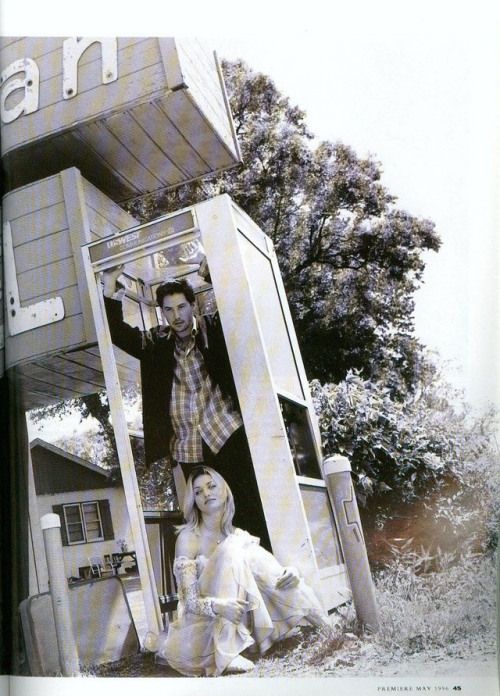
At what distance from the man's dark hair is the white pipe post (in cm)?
88

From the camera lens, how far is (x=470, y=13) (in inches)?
105

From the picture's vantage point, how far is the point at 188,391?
2.74 meters

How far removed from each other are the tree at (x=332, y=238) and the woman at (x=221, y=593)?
0.60 meters

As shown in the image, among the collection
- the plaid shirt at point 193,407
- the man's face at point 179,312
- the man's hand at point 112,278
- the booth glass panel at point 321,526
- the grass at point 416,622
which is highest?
the man's hand at point 112,278

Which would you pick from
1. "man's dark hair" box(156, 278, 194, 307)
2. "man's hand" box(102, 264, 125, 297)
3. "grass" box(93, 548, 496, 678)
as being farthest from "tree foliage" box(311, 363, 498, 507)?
"man's hand" box(102, 264, 125, 297)

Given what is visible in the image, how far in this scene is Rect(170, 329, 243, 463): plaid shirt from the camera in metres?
2.70

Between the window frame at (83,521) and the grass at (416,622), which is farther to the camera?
the window frame at (83,521)

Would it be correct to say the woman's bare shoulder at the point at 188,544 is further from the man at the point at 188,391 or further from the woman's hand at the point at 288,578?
the woman's hand at the point at 288,578

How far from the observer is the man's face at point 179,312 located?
8.92ft

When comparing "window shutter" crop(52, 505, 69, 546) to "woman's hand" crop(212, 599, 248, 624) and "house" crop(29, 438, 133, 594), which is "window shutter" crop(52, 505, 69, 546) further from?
"woman's hand" crop(212, 599, 248, 624)

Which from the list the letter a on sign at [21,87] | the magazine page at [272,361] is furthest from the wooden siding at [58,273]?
the letter a on sign at [21,87]

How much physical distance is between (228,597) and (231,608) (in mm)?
36

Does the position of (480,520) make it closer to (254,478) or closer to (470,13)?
(254,478)

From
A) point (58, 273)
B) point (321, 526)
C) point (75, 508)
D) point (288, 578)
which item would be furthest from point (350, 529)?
point (58, 273)
